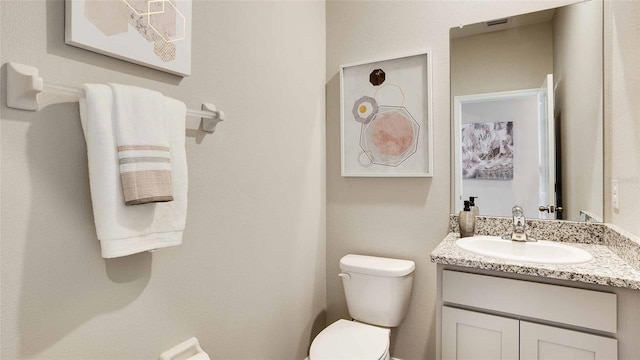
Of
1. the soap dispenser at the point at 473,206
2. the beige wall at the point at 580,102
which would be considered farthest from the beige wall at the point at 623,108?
the soap dispenser at the point at 473,206

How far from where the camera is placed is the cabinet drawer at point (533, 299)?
47.3 inches

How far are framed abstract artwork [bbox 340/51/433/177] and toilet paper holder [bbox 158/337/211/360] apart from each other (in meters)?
1.28

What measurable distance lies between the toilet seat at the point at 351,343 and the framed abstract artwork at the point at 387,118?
0.88 meters

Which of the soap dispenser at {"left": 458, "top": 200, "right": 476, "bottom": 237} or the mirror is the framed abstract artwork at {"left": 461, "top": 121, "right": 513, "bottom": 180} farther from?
the soap dispenser at {"left": 458, "top": 200, "right": 476, "bottom": 237}

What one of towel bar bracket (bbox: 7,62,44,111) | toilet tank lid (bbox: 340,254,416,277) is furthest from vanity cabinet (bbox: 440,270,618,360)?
towel bar bracket (bbox: 7,62,44,111)

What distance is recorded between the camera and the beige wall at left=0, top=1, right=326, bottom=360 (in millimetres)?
887

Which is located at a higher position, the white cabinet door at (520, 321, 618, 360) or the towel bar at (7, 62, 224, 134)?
the towel bar at (7, 62, 224, 134)

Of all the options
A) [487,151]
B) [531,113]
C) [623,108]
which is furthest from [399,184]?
[623,108]

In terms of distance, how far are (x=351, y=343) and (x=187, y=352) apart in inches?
29.4

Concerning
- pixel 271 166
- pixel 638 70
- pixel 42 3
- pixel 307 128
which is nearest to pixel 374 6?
pixel 307 128

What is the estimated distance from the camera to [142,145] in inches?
39.5

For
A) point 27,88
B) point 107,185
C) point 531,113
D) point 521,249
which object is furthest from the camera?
point 531,113

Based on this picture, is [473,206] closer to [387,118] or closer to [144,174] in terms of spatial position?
[387,118]

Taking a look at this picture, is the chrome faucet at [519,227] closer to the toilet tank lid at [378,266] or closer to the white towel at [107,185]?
the toilet tank lid at [378,266]
